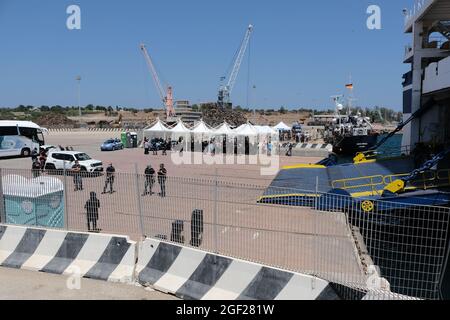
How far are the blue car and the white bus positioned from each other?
6.19 meters

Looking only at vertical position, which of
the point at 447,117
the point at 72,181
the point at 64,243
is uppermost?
the point at 447,117

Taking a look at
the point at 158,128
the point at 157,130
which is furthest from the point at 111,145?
the point at 158,128

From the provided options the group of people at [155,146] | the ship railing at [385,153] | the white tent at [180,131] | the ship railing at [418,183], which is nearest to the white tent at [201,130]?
the white tent at [180,131]

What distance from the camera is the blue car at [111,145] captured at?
40906 millimetres

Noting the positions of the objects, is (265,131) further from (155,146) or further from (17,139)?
(17,139)

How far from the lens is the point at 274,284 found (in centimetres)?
573

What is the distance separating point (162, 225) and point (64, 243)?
171 cm

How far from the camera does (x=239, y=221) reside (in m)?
7.63

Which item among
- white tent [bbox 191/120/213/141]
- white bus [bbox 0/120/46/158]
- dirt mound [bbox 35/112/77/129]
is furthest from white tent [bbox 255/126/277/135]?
dirt mound [bbox 35/112/77/129]

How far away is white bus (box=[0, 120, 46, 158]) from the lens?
3272 centimetres

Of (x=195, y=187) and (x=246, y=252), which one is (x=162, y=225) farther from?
(x=246, y=252)

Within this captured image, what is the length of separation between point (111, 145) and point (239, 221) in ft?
117
